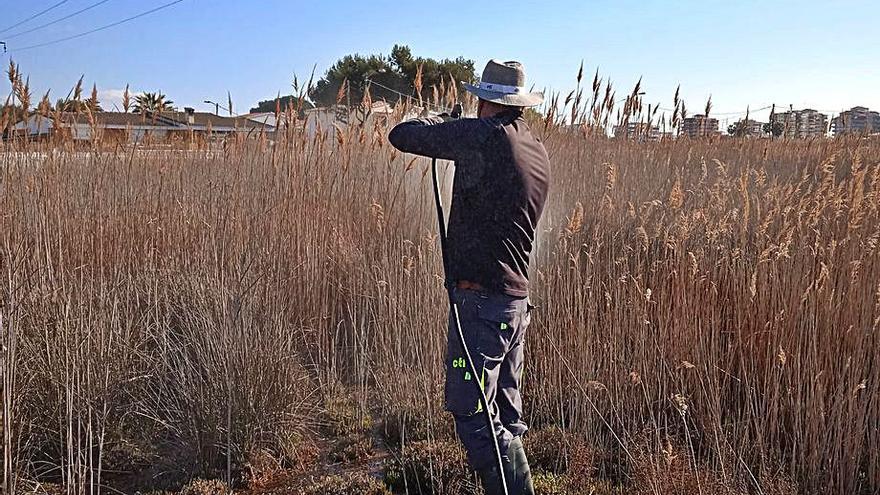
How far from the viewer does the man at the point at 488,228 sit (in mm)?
2576

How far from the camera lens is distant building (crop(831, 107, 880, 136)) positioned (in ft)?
23.6

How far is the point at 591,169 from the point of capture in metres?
5.09

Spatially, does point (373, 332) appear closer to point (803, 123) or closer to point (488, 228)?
point (488, 228)

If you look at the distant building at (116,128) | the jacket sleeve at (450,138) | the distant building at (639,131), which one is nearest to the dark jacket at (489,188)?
the jacket sleeve at (450,138)

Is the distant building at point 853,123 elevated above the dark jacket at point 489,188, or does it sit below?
above

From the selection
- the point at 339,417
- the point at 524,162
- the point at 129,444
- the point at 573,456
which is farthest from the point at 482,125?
the point at 129,444

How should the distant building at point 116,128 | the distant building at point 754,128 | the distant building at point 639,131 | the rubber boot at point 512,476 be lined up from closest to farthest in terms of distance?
the rubber boot at point 512,476 → the distant building at point 116,128 → the distant building at point 639,131 → the distant building at point 754,128

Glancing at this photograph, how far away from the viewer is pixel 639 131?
5875 millimetres

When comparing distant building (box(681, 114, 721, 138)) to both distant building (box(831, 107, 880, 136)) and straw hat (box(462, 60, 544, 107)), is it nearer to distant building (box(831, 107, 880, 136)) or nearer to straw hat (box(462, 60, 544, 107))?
distant building (box(831, 107, 880, 136))

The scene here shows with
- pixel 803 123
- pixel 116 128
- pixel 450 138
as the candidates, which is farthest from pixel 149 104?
pixel 803 123

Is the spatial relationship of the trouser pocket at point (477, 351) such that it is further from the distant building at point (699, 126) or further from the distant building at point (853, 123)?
the distant building at point (853, 123)

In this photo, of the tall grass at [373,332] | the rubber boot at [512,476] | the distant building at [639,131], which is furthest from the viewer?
the distant building at [639,131]

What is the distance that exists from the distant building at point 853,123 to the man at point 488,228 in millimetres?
5653

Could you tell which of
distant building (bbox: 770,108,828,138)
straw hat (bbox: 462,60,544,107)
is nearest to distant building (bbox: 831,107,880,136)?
distant building (bbox: 770,108,828,138)
